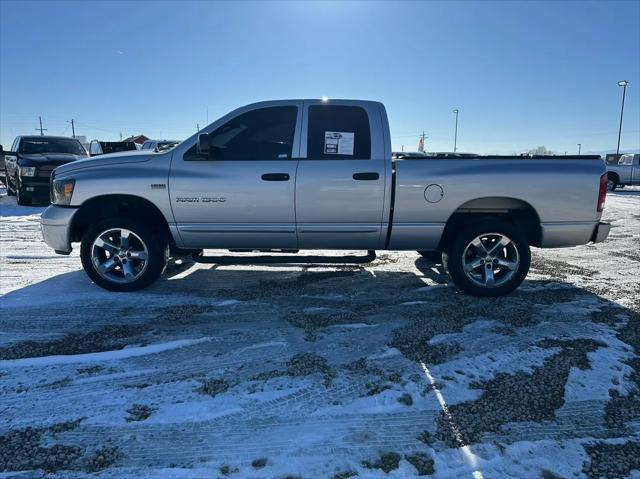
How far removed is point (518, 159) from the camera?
440 cm

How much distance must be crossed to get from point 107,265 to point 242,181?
1789mm

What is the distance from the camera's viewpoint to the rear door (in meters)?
4.32

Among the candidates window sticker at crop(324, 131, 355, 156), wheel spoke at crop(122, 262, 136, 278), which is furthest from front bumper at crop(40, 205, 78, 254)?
window sticker at crop(324, 131, 355, 156)

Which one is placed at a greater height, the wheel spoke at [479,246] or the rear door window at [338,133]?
the rear door window at [338,133]

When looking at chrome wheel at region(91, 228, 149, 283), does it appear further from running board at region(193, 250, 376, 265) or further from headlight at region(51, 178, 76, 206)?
running board at region(193, 250, 376, 265)

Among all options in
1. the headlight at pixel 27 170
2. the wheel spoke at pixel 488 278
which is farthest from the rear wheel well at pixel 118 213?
the headlight at pixel 27 170

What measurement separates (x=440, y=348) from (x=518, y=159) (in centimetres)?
232

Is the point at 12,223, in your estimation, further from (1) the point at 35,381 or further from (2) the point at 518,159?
(2) the point at 518,159

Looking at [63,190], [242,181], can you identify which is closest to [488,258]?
[242,181]

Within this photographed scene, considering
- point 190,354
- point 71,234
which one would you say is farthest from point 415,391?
point 71,234

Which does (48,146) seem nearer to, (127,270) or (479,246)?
(127,270)

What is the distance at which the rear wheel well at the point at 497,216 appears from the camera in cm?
446

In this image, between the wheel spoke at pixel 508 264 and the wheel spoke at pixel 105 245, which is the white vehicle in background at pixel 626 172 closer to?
the wheel spoke at pixel 508 264

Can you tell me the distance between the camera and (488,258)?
4.59 m
